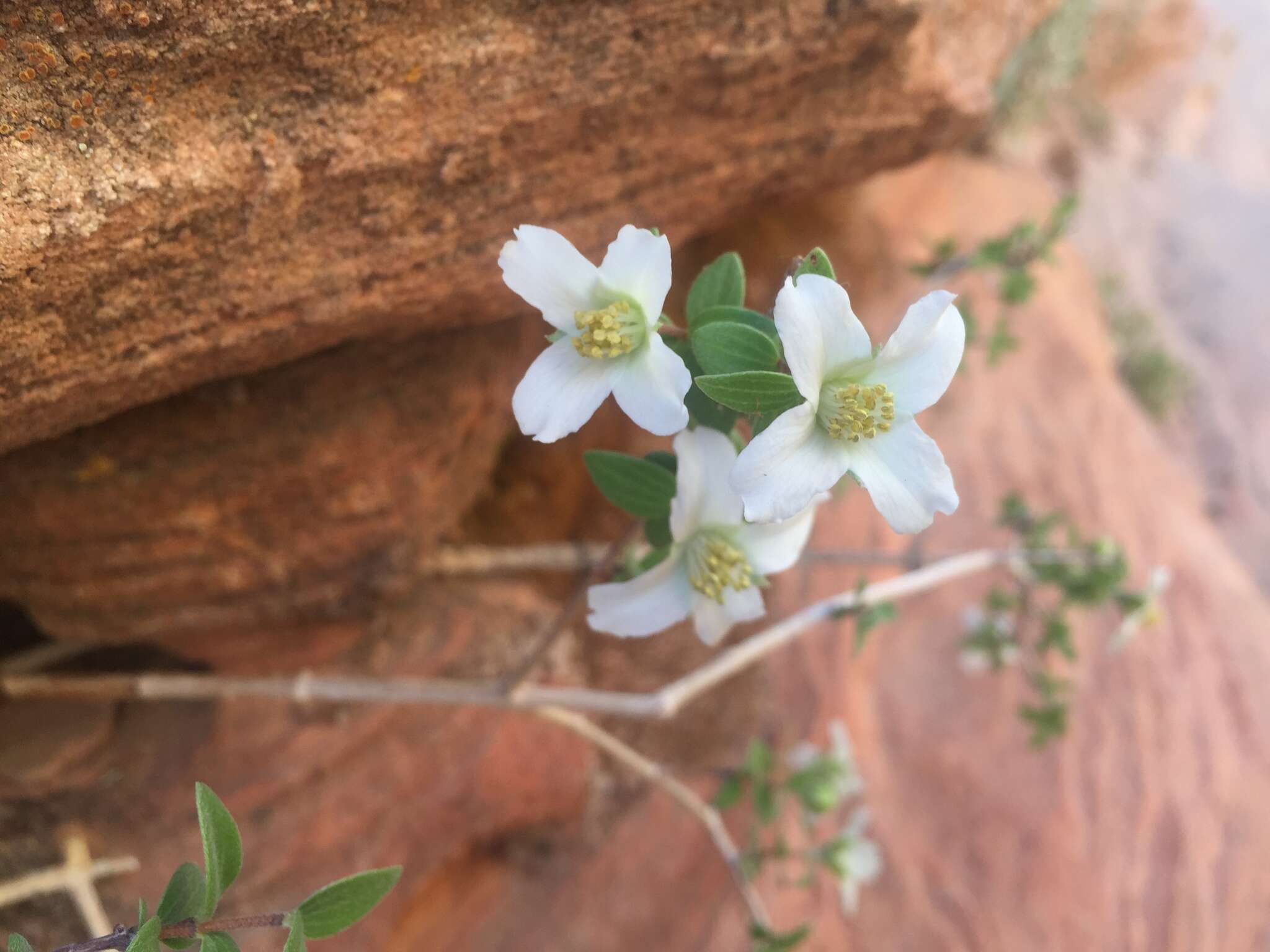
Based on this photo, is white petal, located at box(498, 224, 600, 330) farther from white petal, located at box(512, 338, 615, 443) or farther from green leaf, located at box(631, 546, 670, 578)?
green leaf, located at box(631, 546, 670, 578)

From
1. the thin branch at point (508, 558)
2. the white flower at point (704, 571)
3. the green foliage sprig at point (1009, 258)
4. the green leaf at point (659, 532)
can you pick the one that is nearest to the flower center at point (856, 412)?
the white flower at point (704, 571)

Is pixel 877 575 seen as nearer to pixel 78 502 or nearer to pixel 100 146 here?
pixel 78 502

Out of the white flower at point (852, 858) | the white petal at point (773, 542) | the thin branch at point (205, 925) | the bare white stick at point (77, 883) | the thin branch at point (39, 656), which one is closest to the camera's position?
the thin branch at point (205, 925)

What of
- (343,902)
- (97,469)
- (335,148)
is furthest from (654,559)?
(97,469)

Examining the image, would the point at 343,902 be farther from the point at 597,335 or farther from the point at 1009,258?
the point at 1009,258

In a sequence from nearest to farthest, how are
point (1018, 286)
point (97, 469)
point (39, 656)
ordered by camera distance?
point (97, 469), point (39, 656), point (1018, 286)

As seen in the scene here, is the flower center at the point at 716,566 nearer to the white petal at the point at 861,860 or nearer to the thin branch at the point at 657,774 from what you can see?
the thin branch at the point at 657,774

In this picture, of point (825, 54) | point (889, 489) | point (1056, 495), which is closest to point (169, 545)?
point (889, 489)
